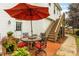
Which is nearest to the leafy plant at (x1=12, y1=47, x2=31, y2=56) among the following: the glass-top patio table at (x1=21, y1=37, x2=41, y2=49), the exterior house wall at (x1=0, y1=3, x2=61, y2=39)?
the glass-top patio table at (x1=21, y1=37, x2=41, y2=49)

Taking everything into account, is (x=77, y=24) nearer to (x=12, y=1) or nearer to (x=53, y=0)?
(x=53, y=0)

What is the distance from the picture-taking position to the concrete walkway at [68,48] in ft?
17.5

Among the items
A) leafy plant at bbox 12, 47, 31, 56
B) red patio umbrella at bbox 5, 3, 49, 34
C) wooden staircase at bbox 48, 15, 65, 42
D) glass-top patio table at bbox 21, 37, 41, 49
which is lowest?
leafy plant at bbox 12, 47, 31, 56

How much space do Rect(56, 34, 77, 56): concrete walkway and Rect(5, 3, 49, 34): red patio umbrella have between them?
0.49m

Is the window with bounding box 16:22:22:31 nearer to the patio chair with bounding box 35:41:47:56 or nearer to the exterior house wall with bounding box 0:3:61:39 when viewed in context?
the exterior house wall with bounding box 0:3:61:39

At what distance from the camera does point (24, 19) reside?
17.6 feet

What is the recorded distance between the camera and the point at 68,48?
5.34 m

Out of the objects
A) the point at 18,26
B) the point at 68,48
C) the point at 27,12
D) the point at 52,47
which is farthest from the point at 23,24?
the point at 68,48

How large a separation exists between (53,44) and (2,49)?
2.49ft

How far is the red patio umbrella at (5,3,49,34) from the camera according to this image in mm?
5348

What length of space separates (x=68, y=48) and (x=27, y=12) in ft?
2.64

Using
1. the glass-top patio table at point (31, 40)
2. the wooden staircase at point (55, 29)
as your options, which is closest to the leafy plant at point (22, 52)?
the glass-top patio table at point (31, 40)

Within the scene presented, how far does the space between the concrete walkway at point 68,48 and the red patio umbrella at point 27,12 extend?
0.49m

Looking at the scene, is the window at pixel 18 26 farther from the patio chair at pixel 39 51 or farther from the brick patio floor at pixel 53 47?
the brick patio floor at pixel 53 47
